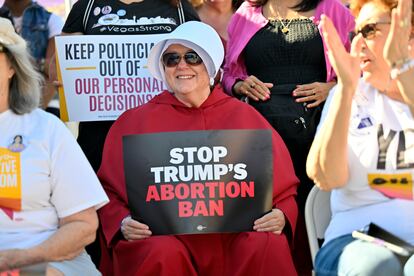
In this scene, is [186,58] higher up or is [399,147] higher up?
[186,58]

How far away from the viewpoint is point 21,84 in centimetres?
407

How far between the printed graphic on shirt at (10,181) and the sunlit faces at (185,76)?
1037mm

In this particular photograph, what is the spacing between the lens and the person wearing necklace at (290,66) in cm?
491

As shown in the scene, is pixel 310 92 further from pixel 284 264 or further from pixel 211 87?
pixel 284 264

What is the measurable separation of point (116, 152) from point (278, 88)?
1.01 m

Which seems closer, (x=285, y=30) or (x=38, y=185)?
(x=38, y=185)

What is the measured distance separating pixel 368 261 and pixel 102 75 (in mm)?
2219

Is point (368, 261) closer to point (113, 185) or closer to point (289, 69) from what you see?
point (113, 185)

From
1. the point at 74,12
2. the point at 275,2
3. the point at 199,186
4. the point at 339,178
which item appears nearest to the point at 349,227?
the point at 339,178

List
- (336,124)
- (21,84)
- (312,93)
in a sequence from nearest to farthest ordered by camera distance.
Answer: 1. (336,124)
2. (21,84)
3. (312,93)

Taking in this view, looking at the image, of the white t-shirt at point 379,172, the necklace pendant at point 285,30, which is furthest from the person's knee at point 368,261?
the necklace pendant at point 285,30

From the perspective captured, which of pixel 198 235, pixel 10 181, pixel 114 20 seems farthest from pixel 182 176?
pixel 114 20

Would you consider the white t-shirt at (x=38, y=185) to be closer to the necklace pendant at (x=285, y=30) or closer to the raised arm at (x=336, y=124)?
the raised arm at (x=336, y=124)

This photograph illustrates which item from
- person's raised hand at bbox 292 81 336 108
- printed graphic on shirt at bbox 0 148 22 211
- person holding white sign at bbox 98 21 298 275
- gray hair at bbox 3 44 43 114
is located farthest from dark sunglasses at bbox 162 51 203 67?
printed graphic on shirt at bbox 0 148 22 211
